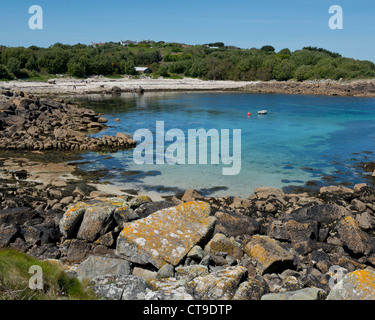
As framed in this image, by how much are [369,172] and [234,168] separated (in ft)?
30.8

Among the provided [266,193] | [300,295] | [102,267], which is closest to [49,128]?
[266,193]

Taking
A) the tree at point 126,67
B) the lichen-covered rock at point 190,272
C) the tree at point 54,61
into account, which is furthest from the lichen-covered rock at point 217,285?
the tree at point 126,67

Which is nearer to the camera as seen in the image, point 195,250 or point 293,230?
point 195,250

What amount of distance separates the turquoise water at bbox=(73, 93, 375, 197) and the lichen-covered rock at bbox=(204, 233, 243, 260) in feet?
32.2

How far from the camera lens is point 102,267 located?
808 cm

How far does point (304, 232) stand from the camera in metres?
11.4

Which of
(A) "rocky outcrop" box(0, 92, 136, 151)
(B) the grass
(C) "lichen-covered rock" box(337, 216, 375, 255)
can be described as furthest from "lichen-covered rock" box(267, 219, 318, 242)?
(A) "rocky outcrop" box(0, 92, 136, 151)

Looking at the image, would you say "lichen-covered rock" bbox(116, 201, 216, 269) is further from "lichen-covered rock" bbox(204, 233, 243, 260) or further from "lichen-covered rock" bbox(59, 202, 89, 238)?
"lichen-covered rock" bbox(59, 202, 89, 238)

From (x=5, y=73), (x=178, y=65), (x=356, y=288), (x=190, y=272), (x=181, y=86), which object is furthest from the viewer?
(x=178, y=65)

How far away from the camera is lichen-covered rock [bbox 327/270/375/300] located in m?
6.66

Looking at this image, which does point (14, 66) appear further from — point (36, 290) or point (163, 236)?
point (36, 290)

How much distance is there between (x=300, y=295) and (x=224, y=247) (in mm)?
3028

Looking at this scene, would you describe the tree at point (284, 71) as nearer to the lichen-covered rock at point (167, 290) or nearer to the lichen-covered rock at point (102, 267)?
the lichen-covered rock at point (102, 267)

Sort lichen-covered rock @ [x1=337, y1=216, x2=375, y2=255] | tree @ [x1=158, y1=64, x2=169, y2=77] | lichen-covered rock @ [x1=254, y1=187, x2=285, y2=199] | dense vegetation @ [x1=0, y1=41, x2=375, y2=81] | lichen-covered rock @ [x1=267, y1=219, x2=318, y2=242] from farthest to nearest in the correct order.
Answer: tree @ [x1=158, y1=64, x2=169, y2=77] < dense vegetation @ [x1=0, y1=41, x2=375, y2=81] < lichen-covered rock @ [x1=254, y1=187, x2=285, y2=199] < lichen-covered rock @ [x1=267, y1=219, x2=318, y2=242] < lichen-covered rock @ [x1=337, y1=216, x2=375, y2=255]
